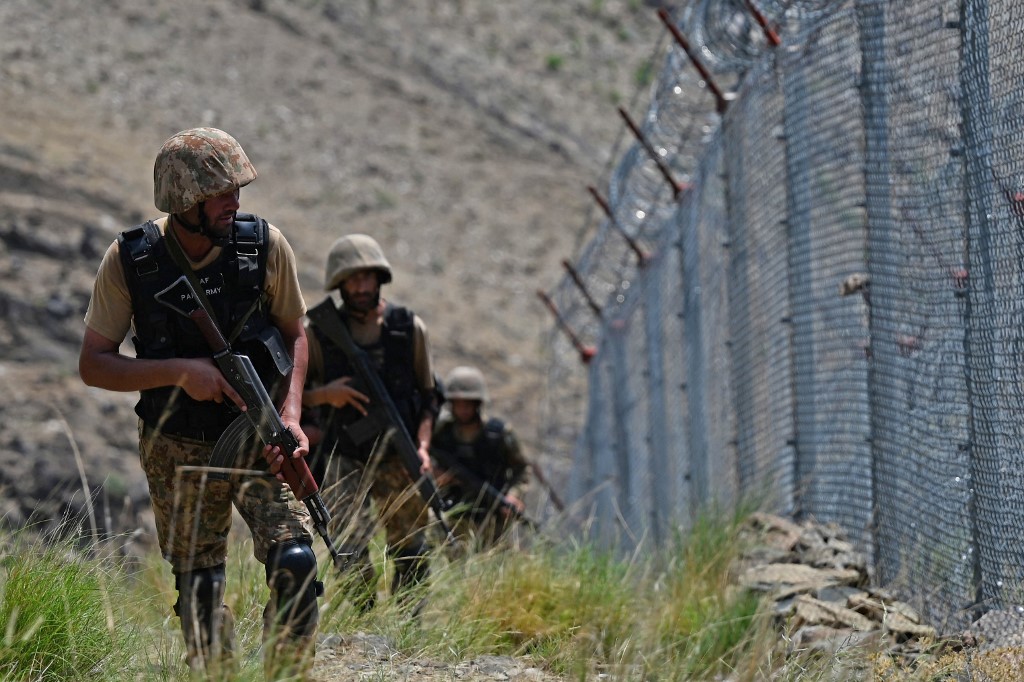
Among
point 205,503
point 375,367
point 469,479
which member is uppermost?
point 375,367

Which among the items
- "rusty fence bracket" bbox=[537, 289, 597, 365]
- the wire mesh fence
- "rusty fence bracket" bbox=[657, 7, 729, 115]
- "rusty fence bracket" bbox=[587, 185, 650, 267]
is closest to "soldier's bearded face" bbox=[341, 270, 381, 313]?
the wire mesh fence

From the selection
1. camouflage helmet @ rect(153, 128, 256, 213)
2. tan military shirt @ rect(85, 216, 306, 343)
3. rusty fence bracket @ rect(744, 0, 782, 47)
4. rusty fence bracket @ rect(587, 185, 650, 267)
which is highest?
rusty fence bracket @ rect(744, 0, 782, 47)

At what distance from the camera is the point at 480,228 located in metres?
26.1

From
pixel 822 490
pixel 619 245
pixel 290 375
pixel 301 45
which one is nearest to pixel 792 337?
pixel 822 490

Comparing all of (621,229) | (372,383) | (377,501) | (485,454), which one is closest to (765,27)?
(372,383)

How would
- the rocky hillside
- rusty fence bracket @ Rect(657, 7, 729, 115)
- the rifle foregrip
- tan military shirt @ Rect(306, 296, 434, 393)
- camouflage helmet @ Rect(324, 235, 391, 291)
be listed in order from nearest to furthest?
1. the rifle foregrip
2. camouflage helmet @ Rect(324, 235, 391, 291)
3. tan military shirt @ Rect(306, 296, 434, 393)
4. rusty fence bracket @ Rect(657, 7, 729, 115)
5. the rocky hillside

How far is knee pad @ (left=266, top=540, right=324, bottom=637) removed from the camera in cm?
376

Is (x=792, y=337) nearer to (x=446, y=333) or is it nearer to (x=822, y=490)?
(x=822, y=490)

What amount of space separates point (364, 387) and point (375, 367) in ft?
0.32

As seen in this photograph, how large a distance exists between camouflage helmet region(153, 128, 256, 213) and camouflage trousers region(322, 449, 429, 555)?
1607mm

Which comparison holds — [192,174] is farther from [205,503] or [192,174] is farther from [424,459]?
[424,459]

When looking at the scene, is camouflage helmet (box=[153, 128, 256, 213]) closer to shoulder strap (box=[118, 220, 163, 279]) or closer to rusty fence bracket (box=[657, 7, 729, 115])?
shoulder strap (box=[118, 220, 163, 279])

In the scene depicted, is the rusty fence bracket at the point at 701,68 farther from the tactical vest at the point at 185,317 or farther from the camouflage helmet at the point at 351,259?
the tactical vest at the point at 185,317

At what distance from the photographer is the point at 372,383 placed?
235 inches
